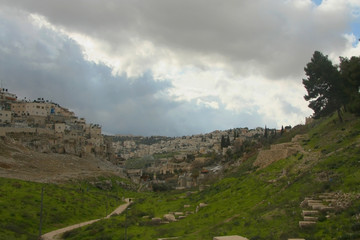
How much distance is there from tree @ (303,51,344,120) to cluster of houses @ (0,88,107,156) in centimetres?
6012

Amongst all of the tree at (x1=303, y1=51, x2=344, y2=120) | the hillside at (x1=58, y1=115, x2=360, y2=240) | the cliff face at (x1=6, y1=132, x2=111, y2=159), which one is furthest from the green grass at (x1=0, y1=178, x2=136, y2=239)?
the tree at (x1=303, y1=51, x2=344, y2=120)

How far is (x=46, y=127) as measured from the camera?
3536 inches

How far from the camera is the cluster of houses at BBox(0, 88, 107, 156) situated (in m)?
79.8

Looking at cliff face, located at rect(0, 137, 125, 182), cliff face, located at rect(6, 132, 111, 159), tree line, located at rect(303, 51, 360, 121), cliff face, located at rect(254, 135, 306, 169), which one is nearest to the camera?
cliff face, located at rect(254, 135, 306, 169)

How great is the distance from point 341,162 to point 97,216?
3423cm

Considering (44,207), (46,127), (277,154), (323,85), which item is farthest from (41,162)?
(323,85)

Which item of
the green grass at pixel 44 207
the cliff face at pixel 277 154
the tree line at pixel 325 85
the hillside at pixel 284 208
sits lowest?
the green grass at pixel 44 207

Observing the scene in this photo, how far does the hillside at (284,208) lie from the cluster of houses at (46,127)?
50047 millimetres

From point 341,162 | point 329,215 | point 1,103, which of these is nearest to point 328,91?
point 341,162

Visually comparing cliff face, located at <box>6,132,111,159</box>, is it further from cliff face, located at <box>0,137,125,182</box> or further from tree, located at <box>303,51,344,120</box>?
tree, located at <box>303,51,344,120</box>

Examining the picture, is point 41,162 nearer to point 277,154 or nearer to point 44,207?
point 44,207

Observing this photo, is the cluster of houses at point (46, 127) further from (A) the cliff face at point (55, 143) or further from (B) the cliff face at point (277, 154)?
(B) the cliff face at point (277, 154)

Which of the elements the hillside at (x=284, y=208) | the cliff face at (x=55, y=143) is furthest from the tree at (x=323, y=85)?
the cliff face at (x=55, y=143)

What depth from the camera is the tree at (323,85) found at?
151ft
